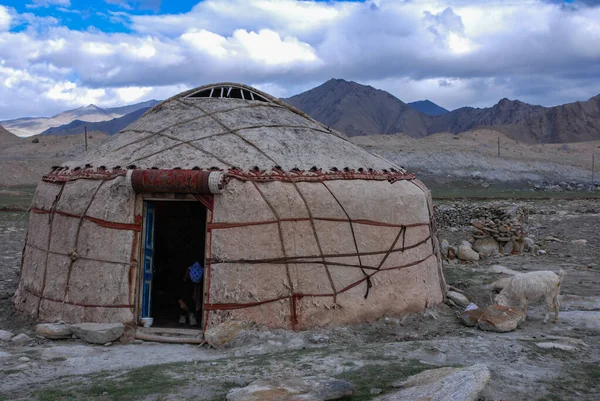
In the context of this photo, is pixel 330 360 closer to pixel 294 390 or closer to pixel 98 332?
pixel 294 390

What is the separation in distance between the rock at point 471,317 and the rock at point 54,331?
4.58 meters

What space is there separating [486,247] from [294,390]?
972 centimetres

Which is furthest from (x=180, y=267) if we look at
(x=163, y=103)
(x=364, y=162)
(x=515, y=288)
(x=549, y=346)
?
(x=549, y=346)

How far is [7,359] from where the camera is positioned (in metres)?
5.53

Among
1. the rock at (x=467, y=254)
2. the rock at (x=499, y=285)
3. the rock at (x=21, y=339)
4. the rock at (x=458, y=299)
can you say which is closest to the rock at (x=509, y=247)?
the rock at (x=467, y=254)

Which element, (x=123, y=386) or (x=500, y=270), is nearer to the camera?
(x=123, y=386)

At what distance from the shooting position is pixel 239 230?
6.43 m

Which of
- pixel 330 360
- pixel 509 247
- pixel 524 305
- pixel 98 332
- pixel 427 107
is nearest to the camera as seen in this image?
pixel 330 360

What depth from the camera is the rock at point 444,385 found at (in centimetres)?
413

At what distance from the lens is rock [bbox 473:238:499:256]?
12922 millimetres

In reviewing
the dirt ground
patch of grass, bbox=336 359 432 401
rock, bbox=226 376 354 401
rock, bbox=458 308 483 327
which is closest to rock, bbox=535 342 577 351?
the dirt ground

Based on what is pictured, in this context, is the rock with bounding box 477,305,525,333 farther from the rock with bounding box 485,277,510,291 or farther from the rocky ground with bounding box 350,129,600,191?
the rocky ground with bounding box 350,129,600,191

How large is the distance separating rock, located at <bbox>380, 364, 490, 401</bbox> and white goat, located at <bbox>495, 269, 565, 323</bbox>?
282 centimetres

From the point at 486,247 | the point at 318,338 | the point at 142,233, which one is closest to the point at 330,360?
the point at 318,338
